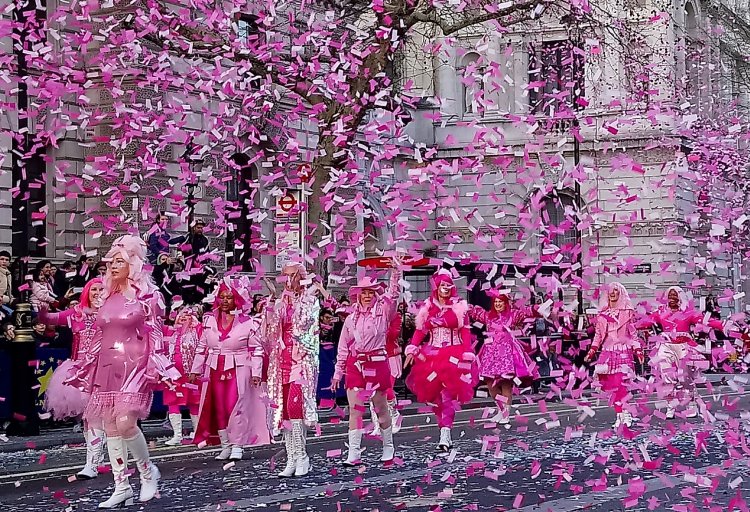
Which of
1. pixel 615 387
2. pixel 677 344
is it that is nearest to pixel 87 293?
pixel 615 387

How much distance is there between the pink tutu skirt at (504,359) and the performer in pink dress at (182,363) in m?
4.21

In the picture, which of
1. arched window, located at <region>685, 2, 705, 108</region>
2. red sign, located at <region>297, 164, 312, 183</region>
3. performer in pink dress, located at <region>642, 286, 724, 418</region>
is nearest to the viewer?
performer in pink dress, located at <region>642, 286, 724, 418</region>

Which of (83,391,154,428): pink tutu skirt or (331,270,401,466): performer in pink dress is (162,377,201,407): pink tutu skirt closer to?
(331,270,401,466): performer in pink dress

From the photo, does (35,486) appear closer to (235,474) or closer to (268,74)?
(235,474)

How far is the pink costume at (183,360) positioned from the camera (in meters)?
14.5

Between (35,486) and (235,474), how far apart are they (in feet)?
5.54

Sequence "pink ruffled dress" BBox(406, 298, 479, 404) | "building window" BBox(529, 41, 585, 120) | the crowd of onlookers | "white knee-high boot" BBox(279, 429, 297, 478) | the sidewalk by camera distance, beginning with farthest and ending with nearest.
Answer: "building window" BBox(529, 41, 585, 120)
the crowd of onlookers
the sidewalk
"pink ruffled dress" BBox(406, 298, 479, 404)
"white knee-high boot" BBox(279, 429, 297, 478)

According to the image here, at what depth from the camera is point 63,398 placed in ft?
46.6

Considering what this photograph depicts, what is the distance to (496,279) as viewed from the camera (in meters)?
22.9

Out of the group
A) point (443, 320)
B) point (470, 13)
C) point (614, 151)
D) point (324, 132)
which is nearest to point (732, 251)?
point (614, 151)

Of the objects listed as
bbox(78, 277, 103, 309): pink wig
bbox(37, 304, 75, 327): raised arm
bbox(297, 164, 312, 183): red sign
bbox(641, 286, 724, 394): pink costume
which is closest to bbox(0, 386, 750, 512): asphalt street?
bbox(641, 286, 724, 394): pink costume

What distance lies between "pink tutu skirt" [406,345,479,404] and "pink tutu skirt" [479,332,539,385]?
4163 mm

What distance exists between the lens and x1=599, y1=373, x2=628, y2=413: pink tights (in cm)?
1482

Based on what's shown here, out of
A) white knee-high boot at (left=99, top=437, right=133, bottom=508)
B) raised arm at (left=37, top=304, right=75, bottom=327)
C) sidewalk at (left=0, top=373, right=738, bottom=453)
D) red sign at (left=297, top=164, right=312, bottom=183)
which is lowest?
sidewalk at (left=0, top=373, right=738, bottom=453)
